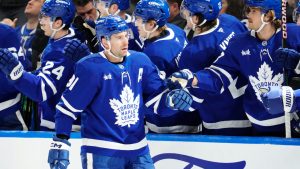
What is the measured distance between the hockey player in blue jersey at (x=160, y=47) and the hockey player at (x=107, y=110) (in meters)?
0.60

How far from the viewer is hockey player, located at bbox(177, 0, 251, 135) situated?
15.0 ft

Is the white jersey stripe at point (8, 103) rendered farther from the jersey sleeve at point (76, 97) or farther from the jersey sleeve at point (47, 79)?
the jersey sleeve at point (76, 97)

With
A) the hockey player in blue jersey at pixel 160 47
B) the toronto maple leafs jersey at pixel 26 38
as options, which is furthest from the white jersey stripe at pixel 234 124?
the toronto maple leafs jersey at pixel 26 38

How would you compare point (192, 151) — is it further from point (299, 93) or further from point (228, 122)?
point (299, 93)

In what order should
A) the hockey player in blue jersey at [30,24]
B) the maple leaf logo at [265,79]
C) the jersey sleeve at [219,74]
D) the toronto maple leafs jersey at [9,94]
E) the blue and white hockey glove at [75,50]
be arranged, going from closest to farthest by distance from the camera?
the maple leaf logo at [265,79], the jersey sleeve at [219,74], the blue and white hockey glove at [75,50], the toronto maple leafs jersey at [9,94], the hockey player in blue jersey at [30,24]

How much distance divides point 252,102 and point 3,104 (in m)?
1.71

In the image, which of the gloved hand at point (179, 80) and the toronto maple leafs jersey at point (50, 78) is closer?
the gloved hand at point (179, 80)

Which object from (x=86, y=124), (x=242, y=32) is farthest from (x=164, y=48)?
Result: (x=86, y=124)

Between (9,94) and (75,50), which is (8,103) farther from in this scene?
(75,50)

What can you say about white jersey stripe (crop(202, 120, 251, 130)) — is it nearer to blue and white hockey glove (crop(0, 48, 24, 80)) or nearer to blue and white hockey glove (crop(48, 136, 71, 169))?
blue and white hockey glove (crop(48, 136, 71, 169))

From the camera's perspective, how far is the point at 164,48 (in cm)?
473

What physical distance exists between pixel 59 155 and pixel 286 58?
4.29 feet

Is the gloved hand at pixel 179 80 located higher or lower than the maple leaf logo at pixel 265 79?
higher

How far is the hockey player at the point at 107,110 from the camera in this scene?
4047 mm
